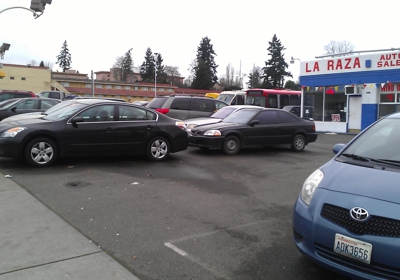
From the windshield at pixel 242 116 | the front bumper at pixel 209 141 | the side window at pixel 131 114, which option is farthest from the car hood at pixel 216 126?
the side window at pixel 131 114

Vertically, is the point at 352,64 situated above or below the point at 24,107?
above

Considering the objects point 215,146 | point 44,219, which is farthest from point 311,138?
point 44,219

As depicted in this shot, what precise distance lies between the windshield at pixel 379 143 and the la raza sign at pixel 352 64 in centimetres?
1775

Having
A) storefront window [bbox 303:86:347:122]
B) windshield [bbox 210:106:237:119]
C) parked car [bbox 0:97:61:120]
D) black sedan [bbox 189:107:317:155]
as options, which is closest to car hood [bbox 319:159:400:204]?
black sedan [bbox 189:107:317:155]

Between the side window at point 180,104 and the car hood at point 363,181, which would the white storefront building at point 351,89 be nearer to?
the side window at point 180,104

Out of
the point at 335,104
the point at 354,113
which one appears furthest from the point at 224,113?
the point at 335,104

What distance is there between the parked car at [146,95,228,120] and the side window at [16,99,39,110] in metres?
5.01

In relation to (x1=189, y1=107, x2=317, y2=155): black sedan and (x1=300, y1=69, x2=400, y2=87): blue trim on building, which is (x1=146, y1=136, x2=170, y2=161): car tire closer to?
(x1=189, y1=107, x2=317, y2=155): black sedan

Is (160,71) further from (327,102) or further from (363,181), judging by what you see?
(363,181)

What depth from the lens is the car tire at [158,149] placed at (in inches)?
380

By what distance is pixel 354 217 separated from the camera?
10.6ft

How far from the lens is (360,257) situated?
315cm

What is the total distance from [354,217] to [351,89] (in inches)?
806

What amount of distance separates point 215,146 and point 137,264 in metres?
7.34
